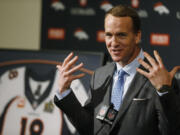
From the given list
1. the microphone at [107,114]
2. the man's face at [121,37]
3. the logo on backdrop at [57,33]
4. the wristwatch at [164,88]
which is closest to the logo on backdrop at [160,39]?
the logo on backdrop at [57,33]

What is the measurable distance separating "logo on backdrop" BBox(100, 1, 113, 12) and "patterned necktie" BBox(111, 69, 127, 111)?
121cm

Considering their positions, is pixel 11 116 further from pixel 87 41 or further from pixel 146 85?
pixel 146 85

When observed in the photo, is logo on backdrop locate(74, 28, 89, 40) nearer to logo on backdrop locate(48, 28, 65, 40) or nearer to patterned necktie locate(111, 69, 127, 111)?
logo on backdrop locate(48, 28, 65, 40)

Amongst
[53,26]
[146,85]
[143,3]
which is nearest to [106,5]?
[143,3]

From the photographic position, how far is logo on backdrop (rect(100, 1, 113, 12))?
2693 mm

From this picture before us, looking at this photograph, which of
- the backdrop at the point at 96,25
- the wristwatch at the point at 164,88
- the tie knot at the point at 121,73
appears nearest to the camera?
the wristwatch at the point at 164,88

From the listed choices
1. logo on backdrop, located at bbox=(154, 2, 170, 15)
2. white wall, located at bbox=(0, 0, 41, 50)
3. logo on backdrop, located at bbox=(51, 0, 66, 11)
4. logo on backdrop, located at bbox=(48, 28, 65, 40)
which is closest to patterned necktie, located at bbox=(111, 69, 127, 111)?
logo on backdrop, located at bbox=(154, 2, 170, 15)

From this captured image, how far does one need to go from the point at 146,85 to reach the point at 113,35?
1.11ft

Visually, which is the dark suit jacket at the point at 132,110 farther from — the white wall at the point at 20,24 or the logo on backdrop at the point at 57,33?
the white wall at the point at 20,24

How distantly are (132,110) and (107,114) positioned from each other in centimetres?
15

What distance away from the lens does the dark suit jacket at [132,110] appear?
131 centimetres

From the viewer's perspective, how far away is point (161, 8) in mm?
2561

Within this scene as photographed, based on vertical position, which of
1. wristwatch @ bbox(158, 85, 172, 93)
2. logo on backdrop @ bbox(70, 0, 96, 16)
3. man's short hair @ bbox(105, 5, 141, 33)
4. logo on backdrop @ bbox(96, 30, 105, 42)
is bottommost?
wristwatch @ bbox(158, 85, 172, 93)

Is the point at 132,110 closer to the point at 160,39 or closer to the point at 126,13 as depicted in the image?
the point at 126,13
